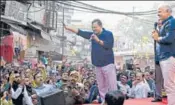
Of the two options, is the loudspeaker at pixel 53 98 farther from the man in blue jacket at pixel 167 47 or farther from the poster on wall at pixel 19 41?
the poster on wall at pixel 19 41

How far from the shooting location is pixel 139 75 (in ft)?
31.9

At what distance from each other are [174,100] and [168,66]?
1.53 feet

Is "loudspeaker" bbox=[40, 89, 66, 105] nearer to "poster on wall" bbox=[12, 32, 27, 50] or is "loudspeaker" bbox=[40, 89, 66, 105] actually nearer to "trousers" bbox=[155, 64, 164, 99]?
"trousers" bbox=[155, 64, 164, 99]

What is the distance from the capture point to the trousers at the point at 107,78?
240 inches

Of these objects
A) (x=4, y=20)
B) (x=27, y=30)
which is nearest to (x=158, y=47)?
(x=4, y=20)

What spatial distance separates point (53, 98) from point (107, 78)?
142 cm

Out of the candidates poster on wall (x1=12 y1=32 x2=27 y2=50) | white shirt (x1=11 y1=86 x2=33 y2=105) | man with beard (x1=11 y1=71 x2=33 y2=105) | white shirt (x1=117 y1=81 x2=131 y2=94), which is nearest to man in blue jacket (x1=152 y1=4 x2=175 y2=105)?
white shirt (x1=11 y1=86 x2=33 y2=105)

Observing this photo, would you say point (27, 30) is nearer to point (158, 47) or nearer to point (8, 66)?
point (8, 66)

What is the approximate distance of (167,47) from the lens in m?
5.04

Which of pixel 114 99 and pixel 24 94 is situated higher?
pixel 114 99

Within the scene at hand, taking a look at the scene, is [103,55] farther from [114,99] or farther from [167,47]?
[114,99]

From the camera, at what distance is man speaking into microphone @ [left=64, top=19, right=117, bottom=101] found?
19.5 ft

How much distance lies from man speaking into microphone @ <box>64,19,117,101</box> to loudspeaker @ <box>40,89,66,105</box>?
1.10 m

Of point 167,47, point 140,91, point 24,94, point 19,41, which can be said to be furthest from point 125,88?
point 19,41
